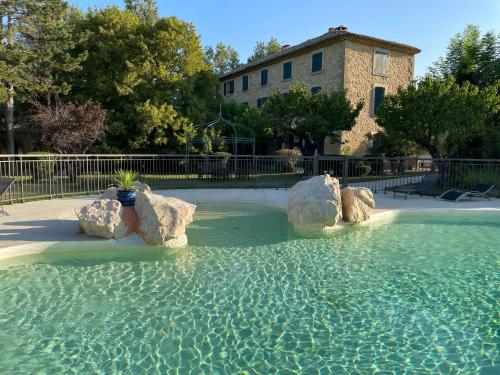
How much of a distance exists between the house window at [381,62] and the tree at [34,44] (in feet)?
58.2

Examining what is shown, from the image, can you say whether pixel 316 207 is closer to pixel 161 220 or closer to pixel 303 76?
pixel 161 220

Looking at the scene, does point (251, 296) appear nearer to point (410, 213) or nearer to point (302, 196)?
point (302, 196)

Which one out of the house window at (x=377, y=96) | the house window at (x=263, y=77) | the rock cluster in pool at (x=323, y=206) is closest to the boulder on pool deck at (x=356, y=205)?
the rock cluster in pool at (x=323, y=206)

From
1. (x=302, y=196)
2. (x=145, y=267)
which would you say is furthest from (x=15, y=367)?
(x=302, y=196)

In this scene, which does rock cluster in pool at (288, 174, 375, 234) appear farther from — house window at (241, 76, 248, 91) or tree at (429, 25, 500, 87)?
house window at (241, 76, 248, 91)

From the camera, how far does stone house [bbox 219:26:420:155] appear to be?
23.3m

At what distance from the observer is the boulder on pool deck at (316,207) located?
866 cm

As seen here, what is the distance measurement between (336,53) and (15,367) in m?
23.6

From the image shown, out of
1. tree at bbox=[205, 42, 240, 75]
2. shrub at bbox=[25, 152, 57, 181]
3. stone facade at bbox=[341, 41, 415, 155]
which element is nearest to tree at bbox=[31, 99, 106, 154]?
shrub at bbox=[25, 152, 57, 181]

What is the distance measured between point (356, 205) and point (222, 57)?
49.9m

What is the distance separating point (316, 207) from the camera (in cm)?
866

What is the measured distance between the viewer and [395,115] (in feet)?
55.2

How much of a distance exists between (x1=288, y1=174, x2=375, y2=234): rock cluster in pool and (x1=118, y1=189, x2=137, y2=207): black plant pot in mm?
3677

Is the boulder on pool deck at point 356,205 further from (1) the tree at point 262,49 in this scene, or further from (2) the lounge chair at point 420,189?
(1) the tree at point 262,49
